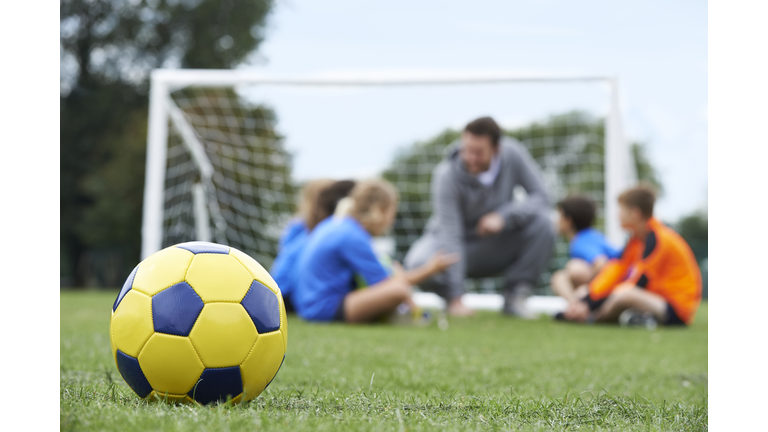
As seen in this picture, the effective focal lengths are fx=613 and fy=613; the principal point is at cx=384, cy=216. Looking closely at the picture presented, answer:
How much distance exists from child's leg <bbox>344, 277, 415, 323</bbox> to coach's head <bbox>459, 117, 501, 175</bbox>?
1.91 metres

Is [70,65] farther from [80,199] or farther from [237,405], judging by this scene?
[237,405]

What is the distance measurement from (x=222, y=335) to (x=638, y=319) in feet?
14.3

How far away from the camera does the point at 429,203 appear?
1606 cm

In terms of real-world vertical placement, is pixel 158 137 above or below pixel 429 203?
above

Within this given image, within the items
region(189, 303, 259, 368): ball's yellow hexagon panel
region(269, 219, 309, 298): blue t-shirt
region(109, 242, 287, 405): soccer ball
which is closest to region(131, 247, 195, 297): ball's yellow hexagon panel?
region(109, 242, 287, 405): soccer ball

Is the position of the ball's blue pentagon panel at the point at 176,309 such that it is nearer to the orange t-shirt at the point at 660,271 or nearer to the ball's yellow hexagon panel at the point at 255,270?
the ball's yellow hexagon panel at the point at 255,270

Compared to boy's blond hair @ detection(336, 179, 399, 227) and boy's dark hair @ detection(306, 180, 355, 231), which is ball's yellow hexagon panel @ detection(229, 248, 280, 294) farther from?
boy's dark hair @ detection(306, 180, 355, 231)

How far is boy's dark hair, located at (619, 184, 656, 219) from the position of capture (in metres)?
5.03

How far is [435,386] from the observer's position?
6.67 ft

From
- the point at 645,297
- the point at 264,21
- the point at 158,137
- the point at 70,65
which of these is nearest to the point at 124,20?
the point at 70,65

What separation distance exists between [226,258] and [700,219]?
25.3m

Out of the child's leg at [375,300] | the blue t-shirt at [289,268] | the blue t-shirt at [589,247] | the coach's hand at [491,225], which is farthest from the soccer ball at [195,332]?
the blue t-shirt at [589,247]

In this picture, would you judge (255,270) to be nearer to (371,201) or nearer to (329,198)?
(371,201)

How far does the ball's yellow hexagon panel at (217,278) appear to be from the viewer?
154 cm
